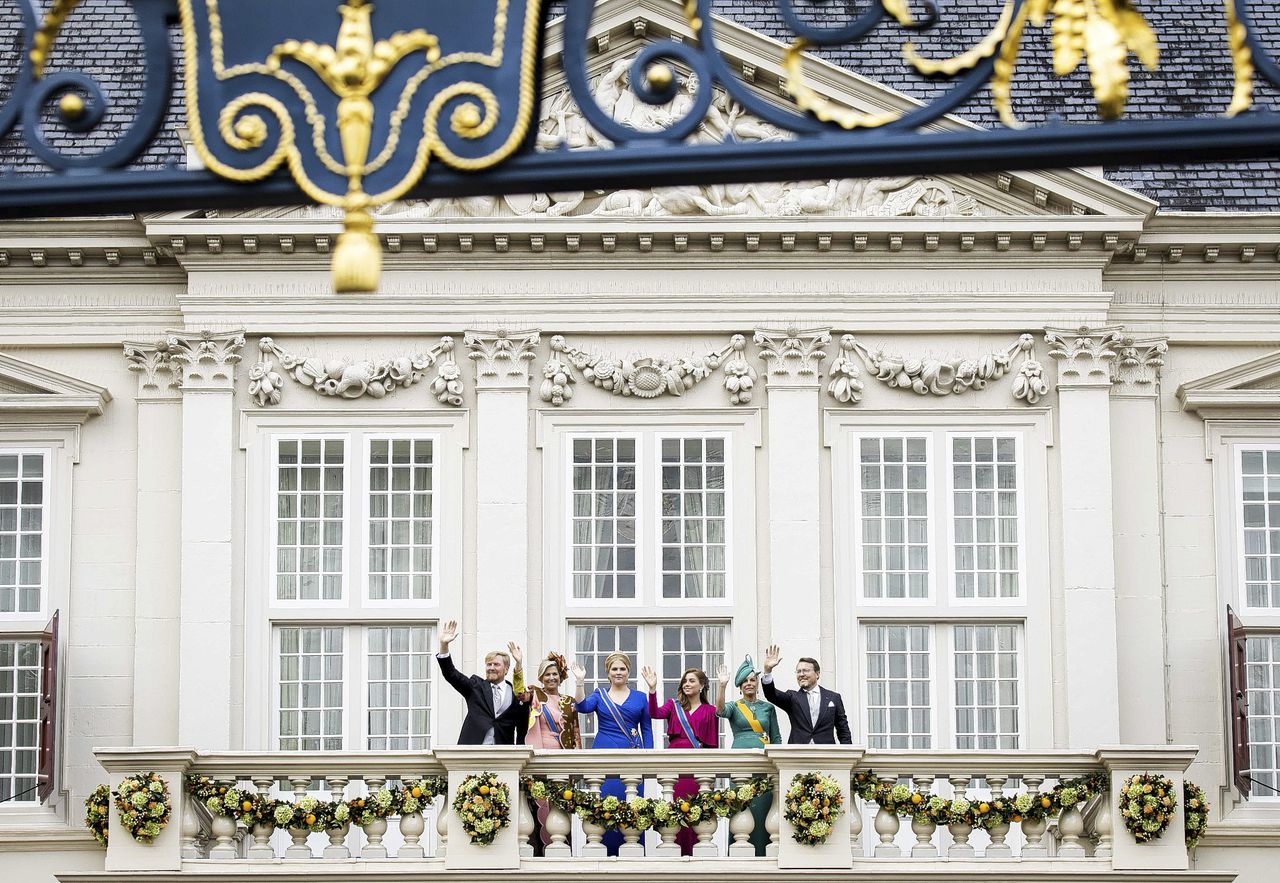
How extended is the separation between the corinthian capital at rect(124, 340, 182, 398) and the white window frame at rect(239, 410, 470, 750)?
29.7 inches

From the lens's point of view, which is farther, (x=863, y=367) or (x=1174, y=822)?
(x=863, y=367)

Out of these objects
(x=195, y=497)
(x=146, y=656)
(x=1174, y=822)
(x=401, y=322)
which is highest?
(x=401, y=322)

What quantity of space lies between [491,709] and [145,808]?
2.71 meters

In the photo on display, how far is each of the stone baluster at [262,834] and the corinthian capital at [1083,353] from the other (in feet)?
24.7

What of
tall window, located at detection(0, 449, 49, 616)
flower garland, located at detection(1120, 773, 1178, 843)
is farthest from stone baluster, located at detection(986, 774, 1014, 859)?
tall window, located at detection(0, 449, 49, 616)

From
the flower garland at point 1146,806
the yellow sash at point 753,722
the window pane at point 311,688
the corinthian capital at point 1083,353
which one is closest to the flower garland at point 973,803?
the flower garland at point 1146,806

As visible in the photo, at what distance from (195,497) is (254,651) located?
1409 millimetres

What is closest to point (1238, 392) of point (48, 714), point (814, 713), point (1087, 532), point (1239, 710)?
point (1087, 532)

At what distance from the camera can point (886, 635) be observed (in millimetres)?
21109

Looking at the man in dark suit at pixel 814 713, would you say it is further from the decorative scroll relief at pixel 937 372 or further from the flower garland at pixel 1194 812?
the decorative scroll relief at pixel 937 372

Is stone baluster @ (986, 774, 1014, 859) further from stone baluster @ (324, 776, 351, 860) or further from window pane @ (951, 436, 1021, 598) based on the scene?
stone baluster @ (324, 776, 351, 860)

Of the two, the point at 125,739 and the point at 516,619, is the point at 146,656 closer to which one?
the point at 125,739

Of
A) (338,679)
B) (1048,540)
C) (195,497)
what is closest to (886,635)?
(1048,540)

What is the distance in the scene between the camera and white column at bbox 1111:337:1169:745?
69.1 feet
